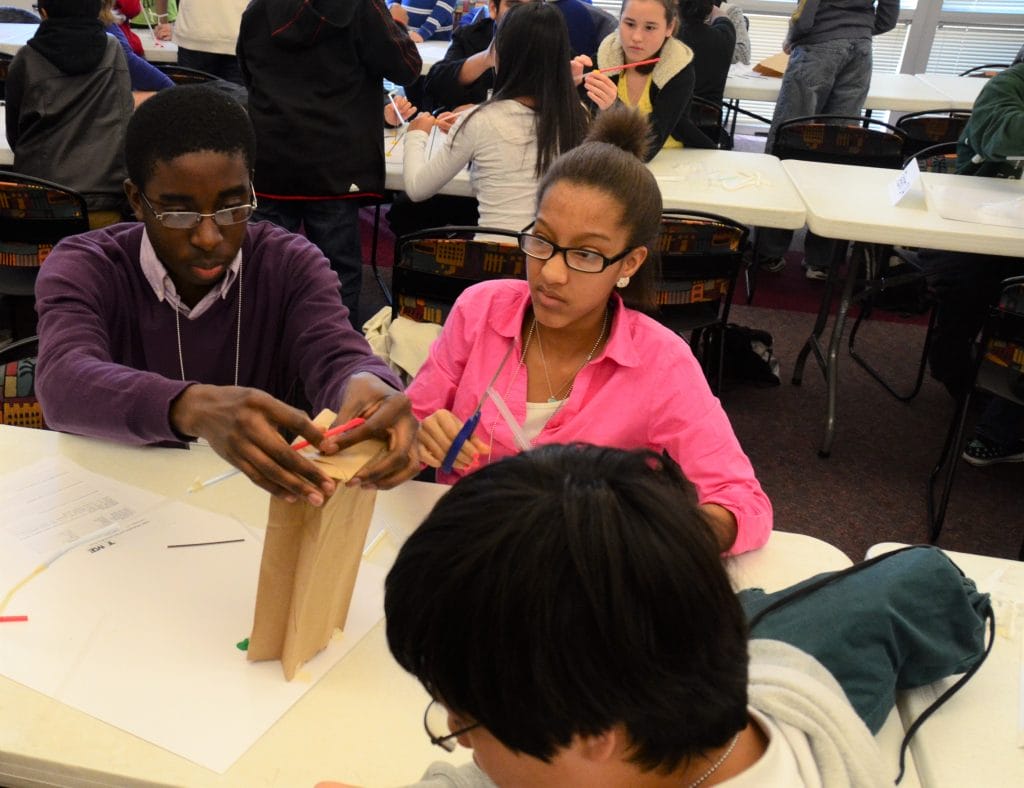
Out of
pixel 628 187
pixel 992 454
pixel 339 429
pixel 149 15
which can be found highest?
pixel 628 187

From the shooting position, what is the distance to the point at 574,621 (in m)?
0.59

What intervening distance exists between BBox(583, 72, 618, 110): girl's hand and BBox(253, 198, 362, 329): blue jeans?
0.91 metres

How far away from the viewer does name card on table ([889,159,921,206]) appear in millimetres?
3047

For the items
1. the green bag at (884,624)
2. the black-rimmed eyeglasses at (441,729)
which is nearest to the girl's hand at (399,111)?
the green bag at (884,624)

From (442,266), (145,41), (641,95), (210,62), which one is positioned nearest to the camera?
(442,266)

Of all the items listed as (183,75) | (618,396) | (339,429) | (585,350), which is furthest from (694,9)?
(339,429)

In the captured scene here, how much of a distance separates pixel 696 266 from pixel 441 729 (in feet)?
6.93

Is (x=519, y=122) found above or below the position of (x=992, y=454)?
above

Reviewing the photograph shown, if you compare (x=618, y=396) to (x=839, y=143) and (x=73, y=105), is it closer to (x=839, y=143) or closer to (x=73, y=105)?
(x=73, y=105)

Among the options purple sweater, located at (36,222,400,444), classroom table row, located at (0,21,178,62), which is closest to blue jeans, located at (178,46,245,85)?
classroom table row, located at (0,21,178,62)

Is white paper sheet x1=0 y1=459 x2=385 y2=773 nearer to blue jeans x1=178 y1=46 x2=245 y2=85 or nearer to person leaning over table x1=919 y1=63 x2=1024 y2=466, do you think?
person leaning over table x1=919 y1=63 x2=1024 y2=466

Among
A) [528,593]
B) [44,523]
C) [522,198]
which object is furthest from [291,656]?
[522,198]

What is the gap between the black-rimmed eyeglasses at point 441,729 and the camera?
0.67 metres

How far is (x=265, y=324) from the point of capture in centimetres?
168
